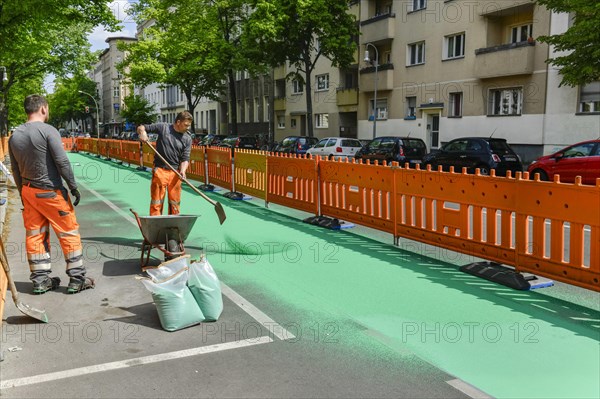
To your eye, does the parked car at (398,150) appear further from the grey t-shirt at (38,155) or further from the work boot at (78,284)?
the grey t-shirt at (38,155)

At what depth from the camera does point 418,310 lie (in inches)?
223

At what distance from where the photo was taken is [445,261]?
779 cm

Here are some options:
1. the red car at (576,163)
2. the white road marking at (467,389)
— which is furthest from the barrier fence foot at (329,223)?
the red car at (576,163)

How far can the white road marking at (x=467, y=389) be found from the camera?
3.85 meters

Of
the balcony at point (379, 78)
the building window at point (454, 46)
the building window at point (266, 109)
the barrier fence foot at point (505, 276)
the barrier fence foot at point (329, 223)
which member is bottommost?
the barrier fence foot at point (505, 276)

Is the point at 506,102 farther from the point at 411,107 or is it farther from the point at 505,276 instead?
the point at 505,276

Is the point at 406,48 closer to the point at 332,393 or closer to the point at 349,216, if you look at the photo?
the point at 349,216

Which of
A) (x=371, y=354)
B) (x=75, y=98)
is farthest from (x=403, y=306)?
(x=75, y=98)

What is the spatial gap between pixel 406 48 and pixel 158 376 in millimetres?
32056

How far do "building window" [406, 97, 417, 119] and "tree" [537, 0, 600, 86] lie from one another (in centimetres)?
1451

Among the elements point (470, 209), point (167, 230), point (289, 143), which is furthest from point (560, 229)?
point (289, 143)

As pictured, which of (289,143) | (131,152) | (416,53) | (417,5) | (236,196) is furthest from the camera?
(416,53)

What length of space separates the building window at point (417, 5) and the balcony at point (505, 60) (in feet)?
19.6

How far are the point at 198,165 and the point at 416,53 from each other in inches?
773
